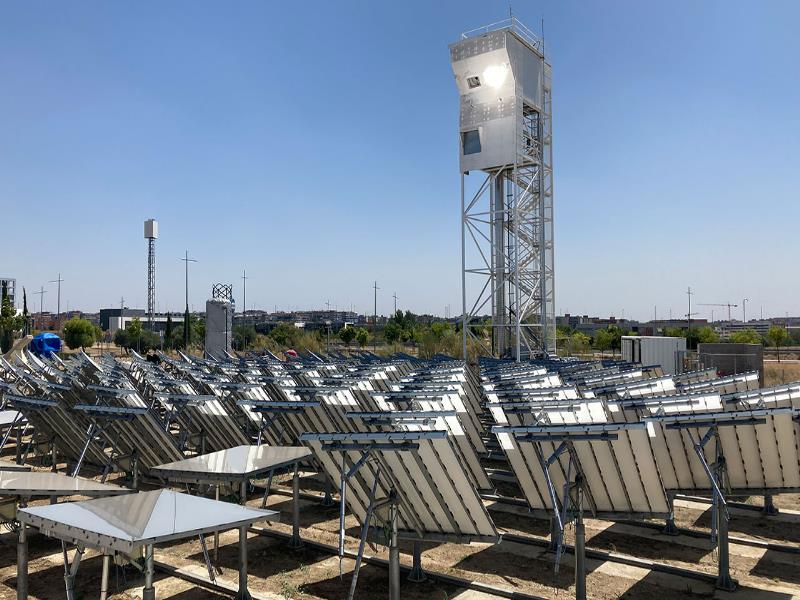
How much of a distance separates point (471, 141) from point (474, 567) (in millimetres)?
26350

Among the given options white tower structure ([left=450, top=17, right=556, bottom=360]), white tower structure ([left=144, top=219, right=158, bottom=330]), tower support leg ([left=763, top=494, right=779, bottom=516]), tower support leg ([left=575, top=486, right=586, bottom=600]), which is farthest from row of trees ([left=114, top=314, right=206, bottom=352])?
tower support leg ([left=575, top=486, right=586, bottom=600])

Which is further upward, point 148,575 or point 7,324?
point 7,324

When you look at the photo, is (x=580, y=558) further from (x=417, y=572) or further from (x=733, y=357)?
(x=733, y=357)

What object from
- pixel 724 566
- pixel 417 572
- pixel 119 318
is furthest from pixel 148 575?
pixel 119 318

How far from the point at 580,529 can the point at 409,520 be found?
1813 mm

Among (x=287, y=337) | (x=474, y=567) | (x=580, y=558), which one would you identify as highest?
(x=287, y=337)

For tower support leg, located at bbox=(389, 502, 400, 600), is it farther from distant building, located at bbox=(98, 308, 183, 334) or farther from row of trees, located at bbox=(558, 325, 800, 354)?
distant building, located at bbox=(98, 308, 183, 334)

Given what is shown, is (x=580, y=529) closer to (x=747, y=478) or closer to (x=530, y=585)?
(x=530, y=585)

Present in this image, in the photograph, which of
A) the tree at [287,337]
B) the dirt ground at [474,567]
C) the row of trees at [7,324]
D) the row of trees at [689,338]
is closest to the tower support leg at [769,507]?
the dirt ground at [474,567]

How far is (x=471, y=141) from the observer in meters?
32.2

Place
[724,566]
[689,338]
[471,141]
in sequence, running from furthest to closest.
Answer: [689,338] → [471,141] → [724,566]

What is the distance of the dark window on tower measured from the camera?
31953mm

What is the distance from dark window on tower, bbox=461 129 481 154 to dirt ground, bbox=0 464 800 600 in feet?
78.8

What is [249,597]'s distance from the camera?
25.1ft
